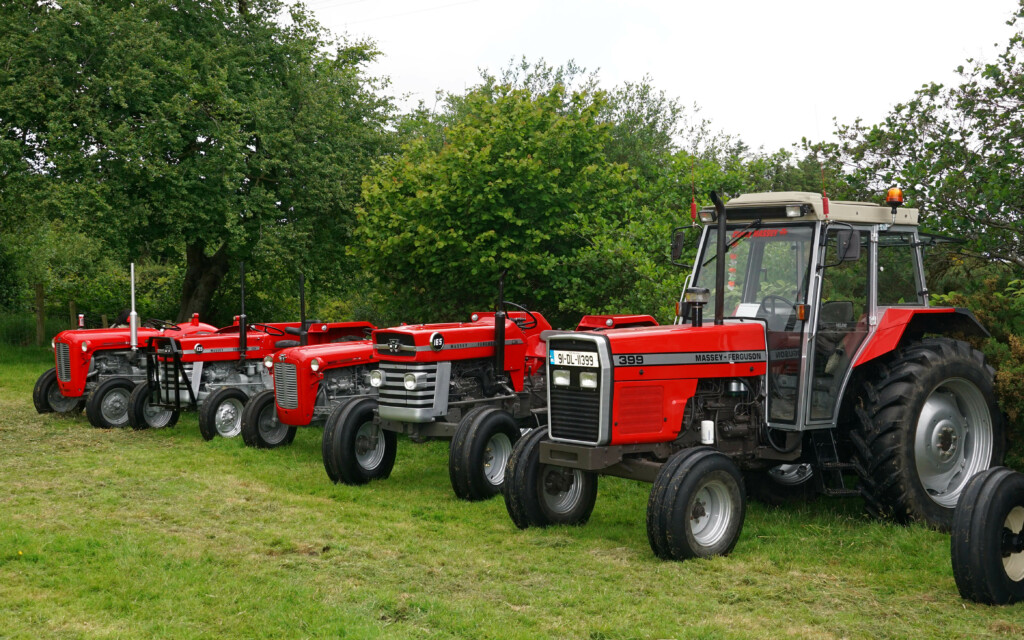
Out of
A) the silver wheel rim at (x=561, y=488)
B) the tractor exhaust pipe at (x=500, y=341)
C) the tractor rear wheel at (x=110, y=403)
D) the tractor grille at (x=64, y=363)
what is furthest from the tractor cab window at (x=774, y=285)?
the tractor grille at (x=64, y=363)

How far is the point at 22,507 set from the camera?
755 centimetres

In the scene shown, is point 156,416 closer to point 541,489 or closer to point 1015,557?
point 541,489

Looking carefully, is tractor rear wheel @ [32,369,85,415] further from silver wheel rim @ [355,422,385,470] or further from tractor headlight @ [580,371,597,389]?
tractor headlight @ [580,371,597,389]

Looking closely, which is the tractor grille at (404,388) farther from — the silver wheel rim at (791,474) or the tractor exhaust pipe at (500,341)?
the silver wheel rim at (791,474)

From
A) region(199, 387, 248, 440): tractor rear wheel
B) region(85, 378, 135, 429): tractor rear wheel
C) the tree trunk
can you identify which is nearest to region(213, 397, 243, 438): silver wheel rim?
region(199, 387, 248, 440): tractor rear wheel

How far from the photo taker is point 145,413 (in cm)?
1221

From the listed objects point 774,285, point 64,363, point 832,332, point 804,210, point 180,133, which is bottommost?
point 64,363

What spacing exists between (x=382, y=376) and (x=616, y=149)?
55.1ft

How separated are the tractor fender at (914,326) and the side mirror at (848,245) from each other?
0.76m

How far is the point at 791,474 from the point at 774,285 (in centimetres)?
159

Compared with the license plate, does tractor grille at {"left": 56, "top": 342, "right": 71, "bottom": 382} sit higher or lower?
lower

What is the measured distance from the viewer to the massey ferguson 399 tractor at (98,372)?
12.6 metres

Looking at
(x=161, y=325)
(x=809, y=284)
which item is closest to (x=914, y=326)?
(x=809, y=284)

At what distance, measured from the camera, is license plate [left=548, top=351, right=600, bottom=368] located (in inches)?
243
